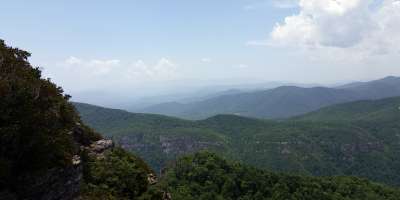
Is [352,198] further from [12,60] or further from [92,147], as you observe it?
[12,60]

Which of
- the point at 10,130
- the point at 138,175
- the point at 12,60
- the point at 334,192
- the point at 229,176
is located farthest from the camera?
the point at 334,192

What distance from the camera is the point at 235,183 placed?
106 m

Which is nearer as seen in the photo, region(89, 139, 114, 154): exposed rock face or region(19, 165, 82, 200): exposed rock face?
region(19, 165, 82, 200): exposed rock face

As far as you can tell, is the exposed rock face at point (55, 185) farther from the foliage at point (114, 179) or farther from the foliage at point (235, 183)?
the foliage at point (235, 183)

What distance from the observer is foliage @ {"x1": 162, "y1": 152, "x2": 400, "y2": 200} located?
99.4 metres

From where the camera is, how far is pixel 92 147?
3488 centimetres

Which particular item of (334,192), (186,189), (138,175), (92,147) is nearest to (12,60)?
(92,147)

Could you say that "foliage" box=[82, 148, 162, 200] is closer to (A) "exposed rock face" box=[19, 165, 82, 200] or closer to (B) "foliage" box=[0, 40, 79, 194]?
(A) "exposed rock face" box=[19, 165, 82, 200]

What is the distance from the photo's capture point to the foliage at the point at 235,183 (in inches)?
3915

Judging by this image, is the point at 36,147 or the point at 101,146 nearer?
the point at 36,147

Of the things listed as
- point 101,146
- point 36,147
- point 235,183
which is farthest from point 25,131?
point 235,183

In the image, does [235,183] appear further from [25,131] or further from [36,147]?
[25,131]

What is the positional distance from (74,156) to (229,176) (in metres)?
83.6

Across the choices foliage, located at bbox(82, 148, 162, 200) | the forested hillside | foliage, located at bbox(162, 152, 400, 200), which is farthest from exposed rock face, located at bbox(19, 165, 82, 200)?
foliage, located at bbox(162, 152, 400, 200)
